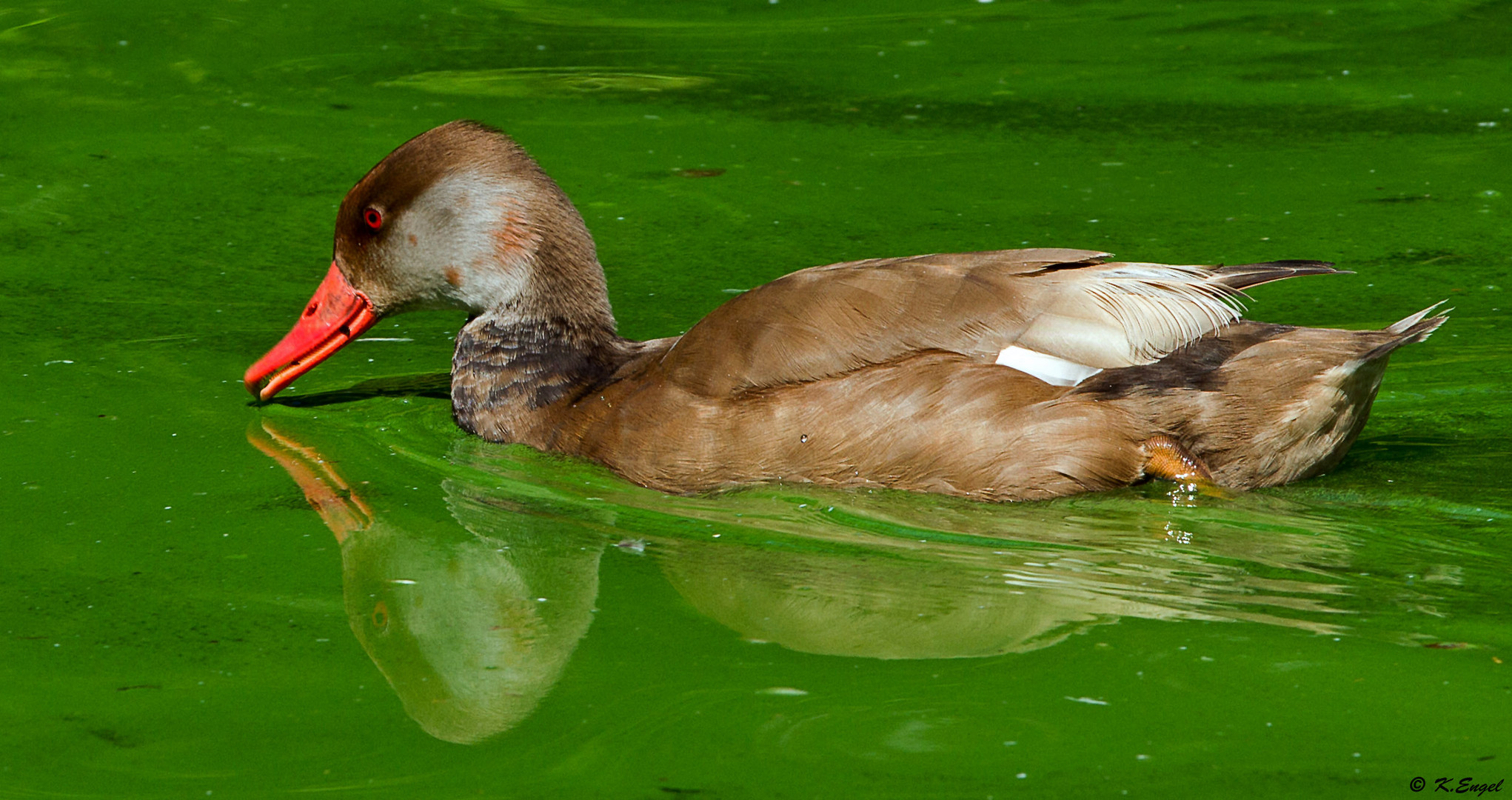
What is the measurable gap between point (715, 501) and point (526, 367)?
91 cm

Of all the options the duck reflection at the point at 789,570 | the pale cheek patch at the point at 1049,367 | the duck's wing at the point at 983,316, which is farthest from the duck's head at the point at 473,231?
the pale cheek patch at the point at 1049,367

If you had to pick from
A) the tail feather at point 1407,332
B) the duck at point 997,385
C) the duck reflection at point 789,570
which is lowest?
the duck reflection at point 789,570

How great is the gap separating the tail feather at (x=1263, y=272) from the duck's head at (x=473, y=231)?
1.88 meters

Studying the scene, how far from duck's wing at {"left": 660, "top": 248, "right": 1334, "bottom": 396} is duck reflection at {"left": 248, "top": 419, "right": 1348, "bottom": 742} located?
1.18 feet

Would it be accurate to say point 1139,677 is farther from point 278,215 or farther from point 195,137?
point 195,137

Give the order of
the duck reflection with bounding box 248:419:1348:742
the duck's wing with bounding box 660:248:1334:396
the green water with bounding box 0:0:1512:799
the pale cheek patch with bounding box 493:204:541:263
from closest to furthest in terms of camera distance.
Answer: the green water with bounding box 0:0:1512:799, the duck reflection with bounding box 248:419:1348:742, the duck's wing with bounding box 660:248:1334:396, the pale cheek patch with bounding box 493:204:541:263

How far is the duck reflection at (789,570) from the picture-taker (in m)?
3.78

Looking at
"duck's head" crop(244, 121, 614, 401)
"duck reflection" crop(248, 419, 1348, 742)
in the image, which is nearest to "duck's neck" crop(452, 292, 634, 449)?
"duck's head" crop(244, 121, 614, 401)

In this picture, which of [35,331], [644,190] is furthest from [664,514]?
[644,190]

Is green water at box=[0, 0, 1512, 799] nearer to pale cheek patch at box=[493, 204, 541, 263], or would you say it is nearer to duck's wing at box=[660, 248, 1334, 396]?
duck's wing at box=[660, 248, 1334, 396]

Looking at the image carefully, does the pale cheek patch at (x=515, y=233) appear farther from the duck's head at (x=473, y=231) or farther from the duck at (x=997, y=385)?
the duck at (x=997, y=385)

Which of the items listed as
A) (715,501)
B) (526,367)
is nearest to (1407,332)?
(715,501)

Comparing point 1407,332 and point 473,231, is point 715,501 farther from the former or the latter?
point 1407,332

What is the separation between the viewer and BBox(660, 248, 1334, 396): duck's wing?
452 centimetres
